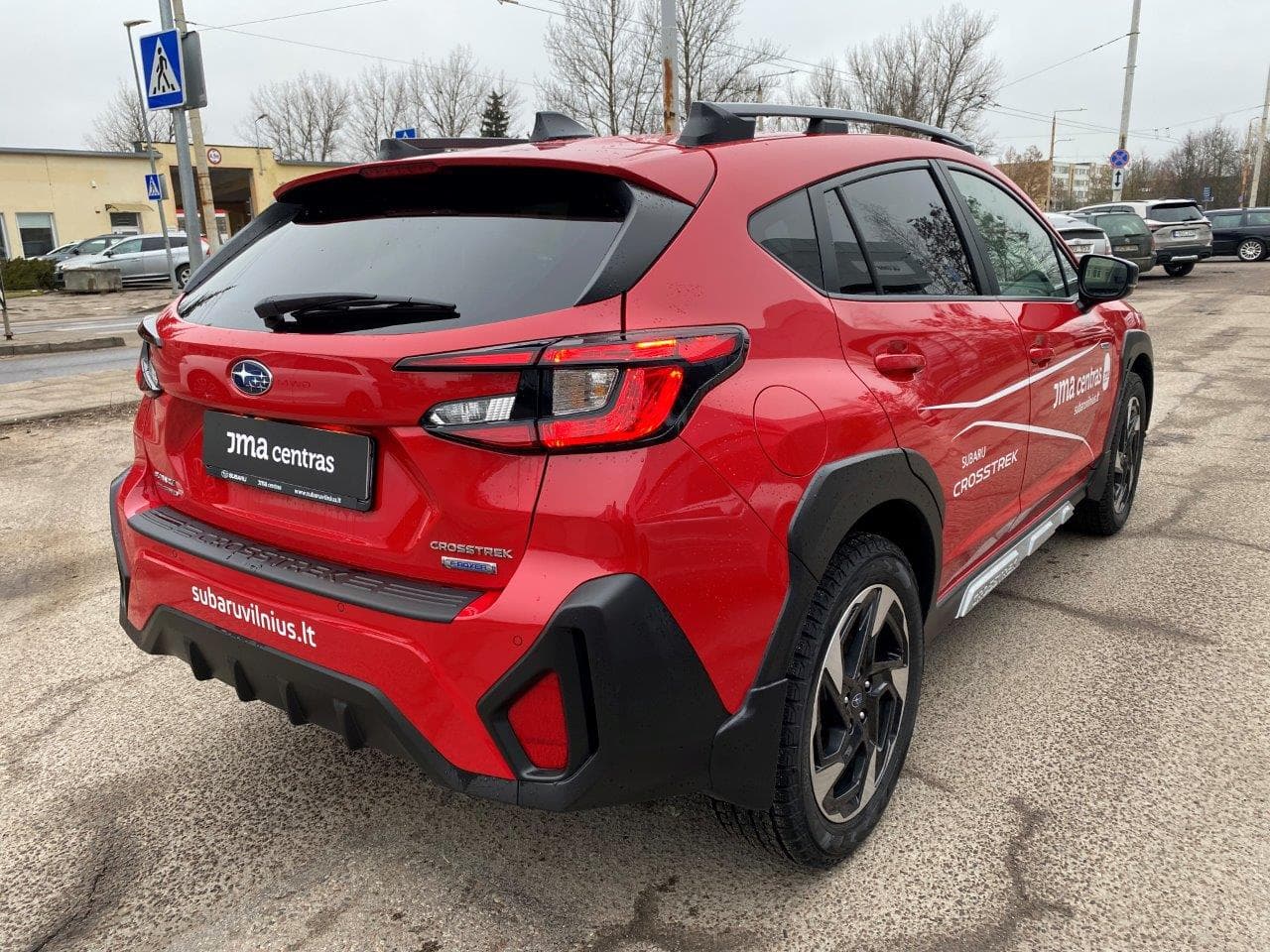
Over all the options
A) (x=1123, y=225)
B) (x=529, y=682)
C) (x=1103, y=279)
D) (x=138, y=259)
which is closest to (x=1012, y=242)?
(x=1103, y=279)

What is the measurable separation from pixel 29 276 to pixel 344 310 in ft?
108

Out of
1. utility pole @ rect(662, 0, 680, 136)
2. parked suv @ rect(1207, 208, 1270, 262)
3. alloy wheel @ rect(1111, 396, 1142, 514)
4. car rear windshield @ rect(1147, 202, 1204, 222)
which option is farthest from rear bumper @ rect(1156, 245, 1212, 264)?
alloy wheel @ rect(1111, 396, 1142, 514)

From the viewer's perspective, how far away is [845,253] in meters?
2.31

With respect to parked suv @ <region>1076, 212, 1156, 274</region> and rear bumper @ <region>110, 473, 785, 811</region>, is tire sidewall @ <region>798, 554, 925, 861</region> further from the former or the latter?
parked suv @ <region>1076, 212, 1156, 274</region>

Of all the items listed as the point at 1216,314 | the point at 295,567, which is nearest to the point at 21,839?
the point at 295,567

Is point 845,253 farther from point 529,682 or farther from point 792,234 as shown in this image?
point 529,682

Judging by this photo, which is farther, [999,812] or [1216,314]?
[1216,314]

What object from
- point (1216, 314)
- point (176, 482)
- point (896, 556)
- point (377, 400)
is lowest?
point (1216, 314)

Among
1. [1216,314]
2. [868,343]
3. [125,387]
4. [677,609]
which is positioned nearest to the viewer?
[677,609]

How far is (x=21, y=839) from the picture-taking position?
2.44 metres

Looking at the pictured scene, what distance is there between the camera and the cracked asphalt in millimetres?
2090

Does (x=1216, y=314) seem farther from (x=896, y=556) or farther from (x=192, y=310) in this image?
(x=192, y=310)

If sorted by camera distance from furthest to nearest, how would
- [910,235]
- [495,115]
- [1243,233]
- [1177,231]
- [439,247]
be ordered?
1. [495,115]
2. [1243,233]
3. [1177,231]
4. [910,235]
5. [439,247]

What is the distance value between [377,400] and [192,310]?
0.88m
